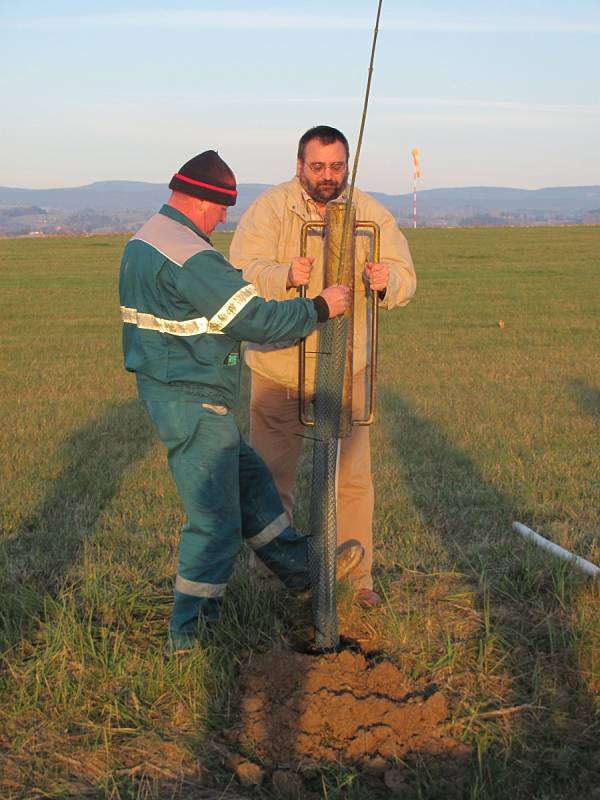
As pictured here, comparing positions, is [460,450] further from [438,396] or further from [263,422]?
[263,422]

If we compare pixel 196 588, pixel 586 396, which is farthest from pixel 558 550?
pixel 586 396

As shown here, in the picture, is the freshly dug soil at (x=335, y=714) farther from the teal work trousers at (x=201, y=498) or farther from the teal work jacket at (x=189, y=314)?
the teal work jacket at (x=189, y=314)

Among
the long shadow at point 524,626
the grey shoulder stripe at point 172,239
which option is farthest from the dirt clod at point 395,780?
the grey shoulder stripe at point 172,239

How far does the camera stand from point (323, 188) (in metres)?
5.14

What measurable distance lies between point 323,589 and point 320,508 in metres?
0.34

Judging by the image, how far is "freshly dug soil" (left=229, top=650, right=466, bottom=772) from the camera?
3.96 meters

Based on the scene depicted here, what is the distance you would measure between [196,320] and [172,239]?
34cm

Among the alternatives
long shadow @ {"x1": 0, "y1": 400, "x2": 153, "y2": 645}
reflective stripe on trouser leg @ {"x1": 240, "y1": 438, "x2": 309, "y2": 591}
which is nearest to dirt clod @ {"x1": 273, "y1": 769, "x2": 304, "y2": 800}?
reflective stripe on trouser leg @ {"x1": 240, "y1": 438, "x2": 309, "y2": 591}

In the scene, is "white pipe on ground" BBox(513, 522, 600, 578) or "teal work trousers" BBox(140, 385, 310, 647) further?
"white pipe on ground" BBox(513, 522, 600, 578)

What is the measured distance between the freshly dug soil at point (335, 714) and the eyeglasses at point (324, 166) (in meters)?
2.19

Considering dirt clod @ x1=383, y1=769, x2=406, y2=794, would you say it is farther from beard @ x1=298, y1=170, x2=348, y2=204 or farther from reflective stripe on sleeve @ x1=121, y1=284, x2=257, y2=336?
beard @ x1=298, y1=170, x2=348, y2=204

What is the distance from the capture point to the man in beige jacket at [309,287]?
16.7 ft

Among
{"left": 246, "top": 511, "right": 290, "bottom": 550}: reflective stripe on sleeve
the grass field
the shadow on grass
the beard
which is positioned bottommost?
the shadow on grass

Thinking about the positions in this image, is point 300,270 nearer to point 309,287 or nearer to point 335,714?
point 309,287
